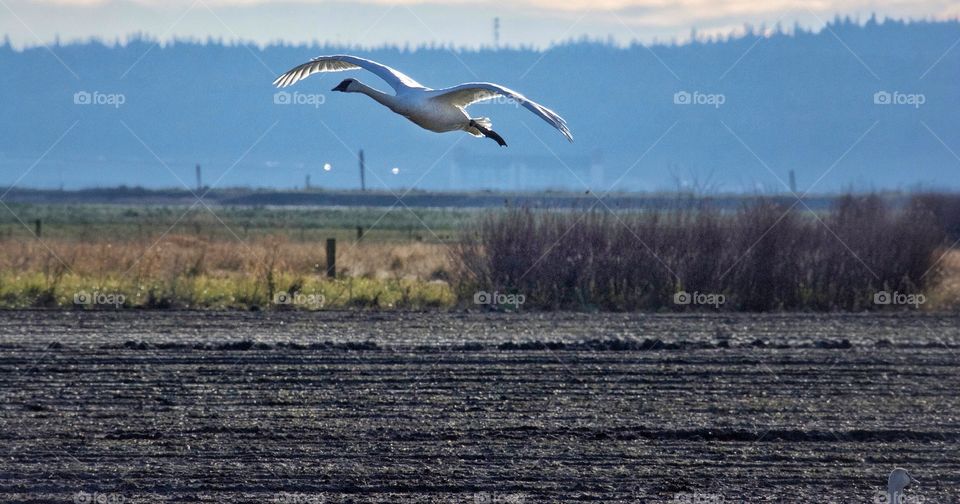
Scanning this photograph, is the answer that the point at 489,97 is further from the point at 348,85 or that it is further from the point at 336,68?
the point at 336,68

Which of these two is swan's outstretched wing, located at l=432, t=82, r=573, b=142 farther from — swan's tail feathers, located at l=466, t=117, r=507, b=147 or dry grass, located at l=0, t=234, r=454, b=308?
dry grass, located at l=0, t=234, r=454, b=308

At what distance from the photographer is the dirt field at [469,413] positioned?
11.3m

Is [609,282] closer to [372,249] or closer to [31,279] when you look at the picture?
[372,249]

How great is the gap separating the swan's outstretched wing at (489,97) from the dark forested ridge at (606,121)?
134 meters

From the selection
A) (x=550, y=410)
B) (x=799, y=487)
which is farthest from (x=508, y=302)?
(x=799, y=487)

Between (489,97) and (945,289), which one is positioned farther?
(945,289)

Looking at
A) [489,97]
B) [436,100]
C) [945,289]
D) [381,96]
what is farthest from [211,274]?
[436,100]

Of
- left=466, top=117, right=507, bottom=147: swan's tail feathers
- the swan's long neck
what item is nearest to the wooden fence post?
left=466, top=117, right=507, bottom=147: swan's tail feathers

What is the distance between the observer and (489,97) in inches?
514

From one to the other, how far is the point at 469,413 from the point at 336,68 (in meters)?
3.68

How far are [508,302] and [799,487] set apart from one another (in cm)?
1473

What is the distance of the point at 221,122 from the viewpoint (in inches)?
7466

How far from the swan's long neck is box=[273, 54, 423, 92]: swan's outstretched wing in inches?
8.3

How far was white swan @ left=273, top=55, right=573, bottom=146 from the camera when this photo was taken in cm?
1118
